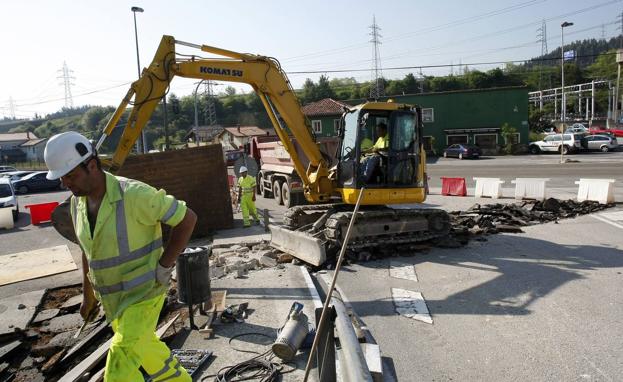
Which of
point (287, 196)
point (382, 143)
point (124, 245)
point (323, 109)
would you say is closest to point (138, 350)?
point (124, 245)

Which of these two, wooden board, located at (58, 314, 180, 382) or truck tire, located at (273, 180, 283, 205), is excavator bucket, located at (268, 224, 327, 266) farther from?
truck tire, located at (273, 180, 283, 205)

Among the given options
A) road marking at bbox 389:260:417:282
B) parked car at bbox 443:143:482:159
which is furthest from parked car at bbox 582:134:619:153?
road marking at bbox 389:260:417:282

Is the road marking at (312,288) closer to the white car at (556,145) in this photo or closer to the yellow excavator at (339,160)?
the yellow excavator at (339,160)


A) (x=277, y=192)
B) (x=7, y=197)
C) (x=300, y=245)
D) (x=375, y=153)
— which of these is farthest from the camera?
(x=277, y=192)

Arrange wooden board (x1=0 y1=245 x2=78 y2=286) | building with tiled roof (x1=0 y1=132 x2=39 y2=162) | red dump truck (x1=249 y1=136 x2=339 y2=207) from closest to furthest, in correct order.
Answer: wooden board (x1=0 y1=245 x2=78 y2=286) → red dump truck (x1=249 y1=136 x2=339 y2=207) → building with tiled roof (x1=0 y1=132 x2=39 y2=162)

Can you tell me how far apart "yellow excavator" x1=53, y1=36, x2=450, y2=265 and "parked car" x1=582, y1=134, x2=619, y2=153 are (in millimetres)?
34251

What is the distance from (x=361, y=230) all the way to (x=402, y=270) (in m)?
1.25

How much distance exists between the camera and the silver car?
37344 millimetres

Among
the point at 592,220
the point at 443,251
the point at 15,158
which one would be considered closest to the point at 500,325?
the point at 443,251

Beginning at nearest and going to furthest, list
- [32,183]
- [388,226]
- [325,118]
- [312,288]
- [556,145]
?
[312,288] → [388,226] → [32,183] → [556,145] → [325,118]

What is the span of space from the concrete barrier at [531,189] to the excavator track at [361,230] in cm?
784

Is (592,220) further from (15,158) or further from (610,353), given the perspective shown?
(15,158)

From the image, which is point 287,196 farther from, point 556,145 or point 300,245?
point 556,145

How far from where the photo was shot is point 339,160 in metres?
10.1
